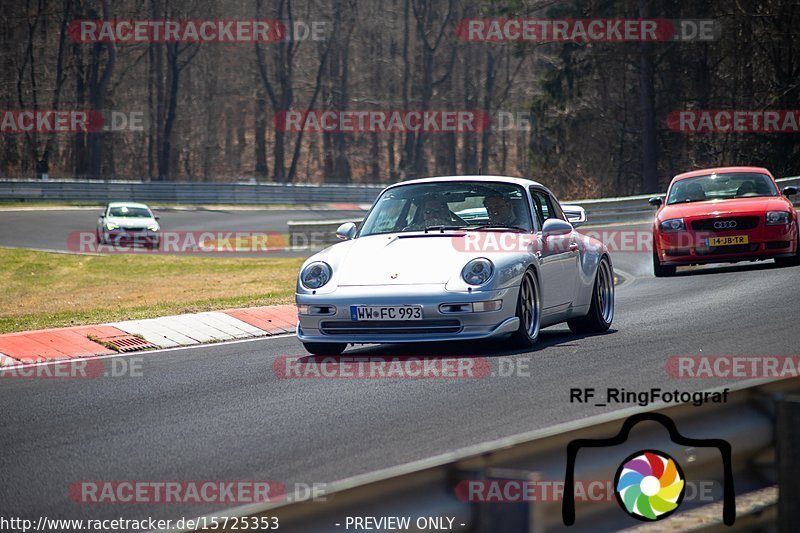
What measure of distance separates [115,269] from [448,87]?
52.7m

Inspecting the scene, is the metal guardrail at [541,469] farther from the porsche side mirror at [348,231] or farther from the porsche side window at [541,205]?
the porsche side mirror at [348,231]

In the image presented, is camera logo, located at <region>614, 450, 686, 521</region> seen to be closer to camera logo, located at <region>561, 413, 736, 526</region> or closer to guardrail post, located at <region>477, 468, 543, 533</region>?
camera logo, located at <region>561, 413, 736, 526</region>

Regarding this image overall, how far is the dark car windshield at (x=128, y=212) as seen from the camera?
32.9m

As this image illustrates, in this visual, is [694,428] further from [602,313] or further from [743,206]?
[743,206]

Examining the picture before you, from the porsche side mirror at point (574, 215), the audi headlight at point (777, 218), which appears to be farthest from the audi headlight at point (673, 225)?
the porsche side mirror at point (574, 215)

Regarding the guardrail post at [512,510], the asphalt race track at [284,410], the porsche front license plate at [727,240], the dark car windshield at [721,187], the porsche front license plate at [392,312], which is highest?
the dark car windshield at [721,187]

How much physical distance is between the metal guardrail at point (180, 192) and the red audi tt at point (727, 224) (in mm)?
35794

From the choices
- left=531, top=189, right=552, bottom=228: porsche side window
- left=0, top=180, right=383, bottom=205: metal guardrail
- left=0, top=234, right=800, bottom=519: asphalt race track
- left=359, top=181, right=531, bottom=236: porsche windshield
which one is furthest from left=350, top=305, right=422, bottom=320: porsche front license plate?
left=0, top=180, right=383, bottom=205: metal guardrail

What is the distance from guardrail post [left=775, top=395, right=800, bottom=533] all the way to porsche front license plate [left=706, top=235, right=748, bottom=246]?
12.0 metres

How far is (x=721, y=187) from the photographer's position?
55.7ft

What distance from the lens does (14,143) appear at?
6781 cm

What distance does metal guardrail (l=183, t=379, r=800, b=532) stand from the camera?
3.22 metres

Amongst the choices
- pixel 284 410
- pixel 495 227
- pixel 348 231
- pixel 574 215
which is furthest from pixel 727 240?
pixel 284 410

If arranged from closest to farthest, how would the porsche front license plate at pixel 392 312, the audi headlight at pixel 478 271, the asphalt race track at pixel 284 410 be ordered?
the asphalt race track at pixel 284 410
the porsche front license plate at pixel 392 312
the audi headlight at pixel 478 271
